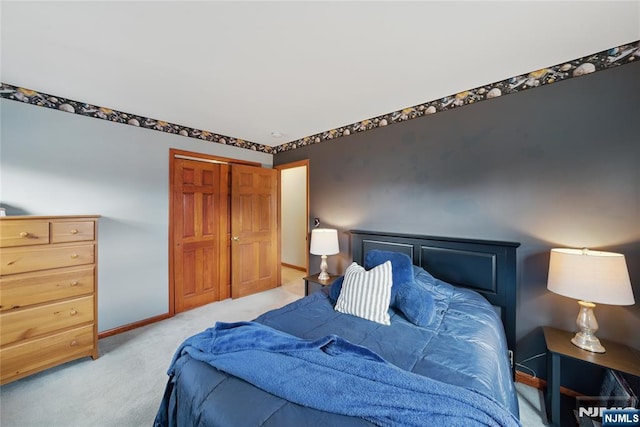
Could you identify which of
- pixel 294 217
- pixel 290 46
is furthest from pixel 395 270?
pixel 294 217

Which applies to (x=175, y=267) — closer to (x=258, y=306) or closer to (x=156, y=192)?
(x=156, y=192)

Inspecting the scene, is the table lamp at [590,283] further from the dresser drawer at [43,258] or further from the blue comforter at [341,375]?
the dresser drawer at [43,258]

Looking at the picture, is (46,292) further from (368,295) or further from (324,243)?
(368,295)

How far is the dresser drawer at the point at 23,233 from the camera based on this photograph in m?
1.72

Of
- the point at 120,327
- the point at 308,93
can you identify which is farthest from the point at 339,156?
the point at 120,327

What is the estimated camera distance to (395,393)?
90 cm

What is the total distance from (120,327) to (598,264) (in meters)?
4.20

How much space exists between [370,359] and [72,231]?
2.58 meters

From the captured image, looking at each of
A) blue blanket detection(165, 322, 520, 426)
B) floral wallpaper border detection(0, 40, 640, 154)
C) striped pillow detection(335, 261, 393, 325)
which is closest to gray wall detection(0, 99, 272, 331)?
floral wallpaper border detection(0, 40, 640, 154)

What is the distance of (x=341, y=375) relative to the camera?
3.26 ft

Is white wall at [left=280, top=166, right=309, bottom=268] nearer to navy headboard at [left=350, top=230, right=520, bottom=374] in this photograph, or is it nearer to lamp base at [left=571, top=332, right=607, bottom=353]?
navy headboard at [left=350, top=230, right=520, bottom=374]

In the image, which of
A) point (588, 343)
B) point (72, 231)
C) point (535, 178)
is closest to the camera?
point (588, 343)

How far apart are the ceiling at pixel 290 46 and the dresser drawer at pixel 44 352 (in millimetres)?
2147

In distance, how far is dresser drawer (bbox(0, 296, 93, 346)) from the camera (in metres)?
1.76
